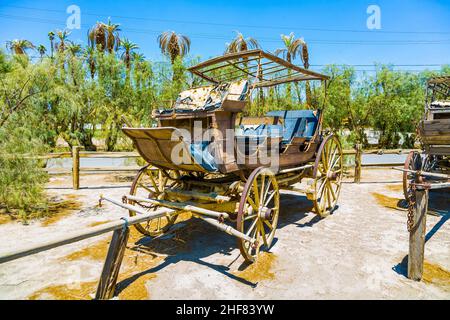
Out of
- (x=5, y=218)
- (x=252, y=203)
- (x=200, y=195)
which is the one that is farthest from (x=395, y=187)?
(x=5, y=218)

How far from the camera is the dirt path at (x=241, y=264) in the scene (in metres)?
3.44

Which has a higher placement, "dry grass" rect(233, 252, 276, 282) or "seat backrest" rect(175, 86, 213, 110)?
"seat backrest" rect(175, 86, 213, 110)

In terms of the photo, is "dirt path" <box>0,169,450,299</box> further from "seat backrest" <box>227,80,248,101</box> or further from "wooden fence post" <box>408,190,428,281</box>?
"seat backrest" <box>227,80,248,101</box>

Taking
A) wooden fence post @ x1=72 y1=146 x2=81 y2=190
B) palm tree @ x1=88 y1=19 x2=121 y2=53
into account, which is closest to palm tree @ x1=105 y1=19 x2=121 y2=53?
palm tree @ x1=88 y1=19 x2=121 y2=53

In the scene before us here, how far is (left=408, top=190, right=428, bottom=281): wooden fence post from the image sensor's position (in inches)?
145

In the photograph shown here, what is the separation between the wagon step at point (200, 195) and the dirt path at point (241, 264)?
79 cm

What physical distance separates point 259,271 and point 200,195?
130 cm

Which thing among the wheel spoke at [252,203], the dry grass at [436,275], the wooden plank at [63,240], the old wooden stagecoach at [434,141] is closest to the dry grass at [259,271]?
the wheel spoke at [252,203]

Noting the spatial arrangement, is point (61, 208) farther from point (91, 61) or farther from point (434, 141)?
point (91, 61)

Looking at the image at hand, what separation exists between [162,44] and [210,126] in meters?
22.7

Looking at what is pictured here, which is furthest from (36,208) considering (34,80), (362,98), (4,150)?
(362,98)

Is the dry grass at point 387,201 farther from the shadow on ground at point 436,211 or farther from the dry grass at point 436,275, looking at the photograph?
the dry grass at point 436,275

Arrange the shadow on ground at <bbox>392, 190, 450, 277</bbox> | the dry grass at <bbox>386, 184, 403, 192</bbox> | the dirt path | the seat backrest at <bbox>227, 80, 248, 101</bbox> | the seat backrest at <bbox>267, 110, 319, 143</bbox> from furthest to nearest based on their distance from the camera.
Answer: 1. the dry grass at <bbox>386, 184, 403, 192</bbox>
2. the seat backrest at <bbox>267, 110, 319, 143</bbox>
3. the seat backrest at <bbox>227, 80, 248, 101</bbox>
4. the shadow on ground at <bbox>392, 190, 450, 277</bbox>
5. the dirt path

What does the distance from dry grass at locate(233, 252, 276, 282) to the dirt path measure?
0.01 metres
